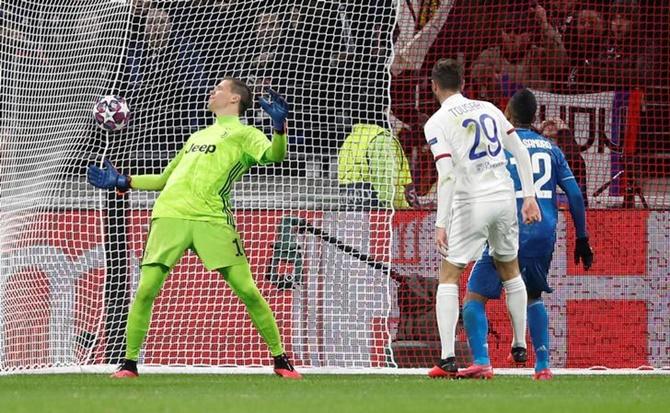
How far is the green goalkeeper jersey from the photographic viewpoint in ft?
30.1

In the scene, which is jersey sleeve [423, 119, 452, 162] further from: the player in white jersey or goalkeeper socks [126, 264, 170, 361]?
goalkeeper socks [126, 264, 170, 361]

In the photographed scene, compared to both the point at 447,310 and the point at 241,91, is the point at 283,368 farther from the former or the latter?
the point at 241,91

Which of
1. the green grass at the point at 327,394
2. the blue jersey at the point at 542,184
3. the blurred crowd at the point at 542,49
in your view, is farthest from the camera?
the blurred crowd at the point at 542,49

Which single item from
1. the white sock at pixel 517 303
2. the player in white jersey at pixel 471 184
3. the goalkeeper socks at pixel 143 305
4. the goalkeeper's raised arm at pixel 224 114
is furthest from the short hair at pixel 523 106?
the goalkeeper socks at pixel 143 305

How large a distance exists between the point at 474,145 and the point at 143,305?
2.28 m

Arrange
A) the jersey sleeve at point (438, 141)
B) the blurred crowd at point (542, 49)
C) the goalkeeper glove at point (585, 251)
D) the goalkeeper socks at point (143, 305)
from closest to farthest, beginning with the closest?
the jersey sleeve at point (438, 141), the goalkeeper socks at point (143, 305), the goalkeeper glove at point (585, 251), the blurred crowd at point (542, 49)

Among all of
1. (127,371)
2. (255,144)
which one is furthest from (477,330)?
(127,371)

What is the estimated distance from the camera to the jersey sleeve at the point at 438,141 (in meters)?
8.60

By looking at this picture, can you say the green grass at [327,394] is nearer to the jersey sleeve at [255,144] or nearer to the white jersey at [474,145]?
the white jersey at [474,145]

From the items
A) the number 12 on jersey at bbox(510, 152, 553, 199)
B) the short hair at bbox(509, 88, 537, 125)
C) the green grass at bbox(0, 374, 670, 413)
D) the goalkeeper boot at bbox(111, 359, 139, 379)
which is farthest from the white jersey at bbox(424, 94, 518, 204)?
the goalkeeper boot at bbox(111, 359, 139, 379)

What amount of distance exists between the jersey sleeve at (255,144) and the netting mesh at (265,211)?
1811 millimetres

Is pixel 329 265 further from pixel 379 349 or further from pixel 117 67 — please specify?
pixel 117 67

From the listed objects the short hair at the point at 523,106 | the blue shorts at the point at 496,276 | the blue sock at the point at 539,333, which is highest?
the short hair at the point at 523,106

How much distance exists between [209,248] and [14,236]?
248 cm
